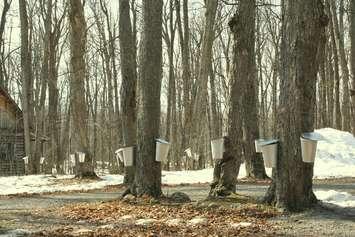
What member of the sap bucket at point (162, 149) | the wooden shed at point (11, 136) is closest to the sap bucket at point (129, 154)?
the sap bucket at point (162, 149)

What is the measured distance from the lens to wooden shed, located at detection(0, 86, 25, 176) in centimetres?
3083

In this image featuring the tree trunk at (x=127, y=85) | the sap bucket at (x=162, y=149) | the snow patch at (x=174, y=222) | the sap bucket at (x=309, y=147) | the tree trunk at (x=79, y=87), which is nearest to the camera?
the sap bucket at (x=309, y=147)

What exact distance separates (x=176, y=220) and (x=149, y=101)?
2.79 m

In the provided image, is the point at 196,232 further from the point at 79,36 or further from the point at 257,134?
the point at 79,36

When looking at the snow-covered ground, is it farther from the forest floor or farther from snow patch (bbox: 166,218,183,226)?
snow patch (bbox: 166,218,183,226)

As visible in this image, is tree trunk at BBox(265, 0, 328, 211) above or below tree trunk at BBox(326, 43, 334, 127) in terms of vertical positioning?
below

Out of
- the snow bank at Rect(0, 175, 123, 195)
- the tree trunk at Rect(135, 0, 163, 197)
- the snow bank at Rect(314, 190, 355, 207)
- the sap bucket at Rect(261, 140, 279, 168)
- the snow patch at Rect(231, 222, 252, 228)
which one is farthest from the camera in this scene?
the snow bank at Rect(0, 175, 123, 195)

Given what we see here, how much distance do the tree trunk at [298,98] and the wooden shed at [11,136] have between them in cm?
2540

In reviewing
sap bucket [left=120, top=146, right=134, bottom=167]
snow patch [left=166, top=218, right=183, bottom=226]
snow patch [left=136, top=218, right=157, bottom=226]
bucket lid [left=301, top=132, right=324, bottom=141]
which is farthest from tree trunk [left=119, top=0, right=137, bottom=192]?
bucket lid [left=301, top=132, right=324, bottom=141]

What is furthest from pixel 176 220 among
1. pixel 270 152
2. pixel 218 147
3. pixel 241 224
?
pixel 218 147

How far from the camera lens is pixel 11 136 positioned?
31125 millimetres

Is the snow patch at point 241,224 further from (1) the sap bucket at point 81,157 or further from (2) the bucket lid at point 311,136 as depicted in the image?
(1) the sap bucket at point 81,157

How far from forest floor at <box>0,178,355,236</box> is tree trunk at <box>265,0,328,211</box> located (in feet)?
1.05

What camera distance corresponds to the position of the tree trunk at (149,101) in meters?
9.66
